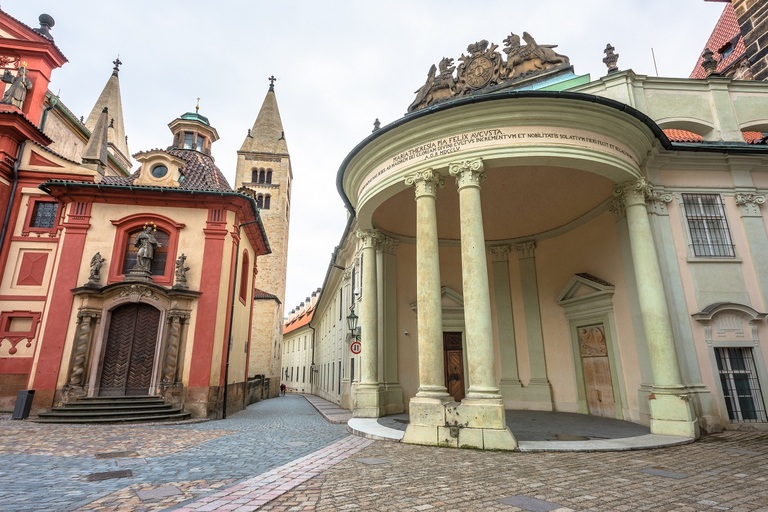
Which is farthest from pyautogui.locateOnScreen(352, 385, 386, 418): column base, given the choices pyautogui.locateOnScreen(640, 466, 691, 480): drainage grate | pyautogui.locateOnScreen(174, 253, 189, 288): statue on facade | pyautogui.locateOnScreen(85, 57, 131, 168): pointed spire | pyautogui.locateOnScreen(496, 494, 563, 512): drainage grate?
pyautogui.locateOnScreen(85, 57, 131, 168): pointed spire

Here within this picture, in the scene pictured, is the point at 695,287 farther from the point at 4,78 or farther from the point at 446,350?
the point at 4,78

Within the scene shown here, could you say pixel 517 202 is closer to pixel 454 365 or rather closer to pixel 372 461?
pixel 454 365

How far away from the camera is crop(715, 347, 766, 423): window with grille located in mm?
9625

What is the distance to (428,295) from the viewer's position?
8852 millimetres

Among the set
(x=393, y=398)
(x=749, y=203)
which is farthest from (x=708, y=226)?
(x=393, y=398)

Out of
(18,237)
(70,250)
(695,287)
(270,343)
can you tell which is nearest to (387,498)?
(695,287)

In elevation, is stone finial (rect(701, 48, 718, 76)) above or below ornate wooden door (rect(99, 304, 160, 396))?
above

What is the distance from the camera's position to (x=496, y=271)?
15.2 m

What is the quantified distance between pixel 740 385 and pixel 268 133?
149 ft

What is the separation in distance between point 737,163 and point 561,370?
7620 mm

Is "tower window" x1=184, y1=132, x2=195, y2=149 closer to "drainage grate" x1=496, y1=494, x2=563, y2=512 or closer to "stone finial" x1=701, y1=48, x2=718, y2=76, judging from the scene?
"stone finial" x1=701, y1=48, x2=718, y2=76

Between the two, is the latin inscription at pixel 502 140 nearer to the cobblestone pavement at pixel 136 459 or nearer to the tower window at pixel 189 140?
the cobblestone pavement at pixel 136 459

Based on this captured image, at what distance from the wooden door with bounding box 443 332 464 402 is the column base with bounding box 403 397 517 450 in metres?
6.44

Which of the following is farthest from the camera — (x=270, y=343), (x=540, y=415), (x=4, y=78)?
(x=270, y=343)
